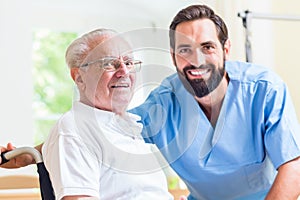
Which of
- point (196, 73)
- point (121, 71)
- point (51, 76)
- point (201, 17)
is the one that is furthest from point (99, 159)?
point (51, 76)

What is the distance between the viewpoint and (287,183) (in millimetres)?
1563

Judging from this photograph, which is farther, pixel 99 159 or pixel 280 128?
pixel 280 128

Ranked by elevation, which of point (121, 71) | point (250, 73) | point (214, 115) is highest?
point (121, 71)

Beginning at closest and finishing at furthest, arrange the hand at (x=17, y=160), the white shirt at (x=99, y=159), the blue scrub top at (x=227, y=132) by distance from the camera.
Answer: the white shirt at (x=99, y=159), the hand at (x=17, y=160), the blue scrub top at (x=227, y=132)

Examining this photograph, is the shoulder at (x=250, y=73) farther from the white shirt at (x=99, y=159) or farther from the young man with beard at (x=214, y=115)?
the white shirt at (x=99, y=159)

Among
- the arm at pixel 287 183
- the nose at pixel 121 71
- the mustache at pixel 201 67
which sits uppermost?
the nose at pixel 121 71

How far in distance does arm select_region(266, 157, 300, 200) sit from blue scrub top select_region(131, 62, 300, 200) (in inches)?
2.3

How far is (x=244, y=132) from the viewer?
1.73 metres

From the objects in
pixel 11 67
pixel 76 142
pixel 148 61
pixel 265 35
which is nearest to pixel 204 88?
pixel 148 61

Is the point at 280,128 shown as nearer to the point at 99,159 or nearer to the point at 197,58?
the point at 197,58

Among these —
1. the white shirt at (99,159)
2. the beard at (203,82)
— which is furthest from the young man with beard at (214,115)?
the white shirt at (99,159)

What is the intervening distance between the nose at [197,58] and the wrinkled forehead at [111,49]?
29 cm

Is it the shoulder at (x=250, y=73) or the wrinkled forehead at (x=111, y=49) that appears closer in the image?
the wrinkled forehead at (x=111, y=49)

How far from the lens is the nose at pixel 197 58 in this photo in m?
1.69
